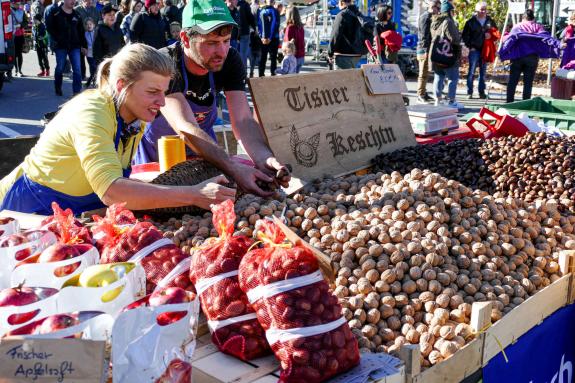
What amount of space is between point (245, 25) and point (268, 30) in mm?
708

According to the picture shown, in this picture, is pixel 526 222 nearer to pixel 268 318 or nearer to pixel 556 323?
pixel 556 323

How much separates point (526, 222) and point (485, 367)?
968mm

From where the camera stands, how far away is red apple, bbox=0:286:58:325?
1.53 meters

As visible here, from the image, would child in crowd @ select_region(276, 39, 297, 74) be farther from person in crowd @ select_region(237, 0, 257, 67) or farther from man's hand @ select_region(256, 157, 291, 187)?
man's hand @ select_region(256, 157, 291, 187)

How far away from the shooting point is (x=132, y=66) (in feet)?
8.35

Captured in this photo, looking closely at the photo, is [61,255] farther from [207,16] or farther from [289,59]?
[289,59]

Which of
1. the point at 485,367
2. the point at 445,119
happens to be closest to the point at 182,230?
the point at 485,367

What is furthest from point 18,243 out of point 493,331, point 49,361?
point 493,331

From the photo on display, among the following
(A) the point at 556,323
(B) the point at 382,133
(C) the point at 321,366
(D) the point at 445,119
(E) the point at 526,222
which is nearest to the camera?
(C) the point at 321,366

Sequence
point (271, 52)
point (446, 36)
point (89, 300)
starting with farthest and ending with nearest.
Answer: point (271, 52) < point (446, 36) < point (89, 300)

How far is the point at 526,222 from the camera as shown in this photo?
2979 mm

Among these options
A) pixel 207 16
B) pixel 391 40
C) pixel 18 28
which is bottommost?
pixel 391 40

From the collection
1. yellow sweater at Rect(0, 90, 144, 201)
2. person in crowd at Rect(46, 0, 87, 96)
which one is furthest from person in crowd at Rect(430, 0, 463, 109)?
yellow sweater at Rect(0, 90, 144, 201)

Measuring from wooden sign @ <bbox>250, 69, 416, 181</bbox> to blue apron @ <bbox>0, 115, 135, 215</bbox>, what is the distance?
1.17 m
